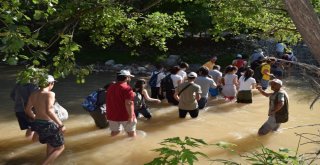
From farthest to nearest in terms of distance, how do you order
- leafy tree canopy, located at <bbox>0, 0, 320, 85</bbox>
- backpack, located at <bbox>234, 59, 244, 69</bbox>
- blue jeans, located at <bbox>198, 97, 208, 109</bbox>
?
backpack, located at <bbox>234, 59, 244, 69</bbox>, blue jeans, located at <bbox>198, 97, 208, 109</bbox>, leafy tree canopy, located at <bbox>0, 0, 320, 85</bbox>

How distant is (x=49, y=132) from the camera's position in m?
6.97

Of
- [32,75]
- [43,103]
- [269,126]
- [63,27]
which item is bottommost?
[269,126]

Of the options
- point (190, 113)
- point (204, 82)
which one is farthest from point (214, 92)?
point (190, 113)

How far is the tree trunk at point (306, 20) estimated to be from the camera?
3.03m

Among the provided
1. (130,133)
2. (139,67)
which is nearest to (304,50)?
(139,67)

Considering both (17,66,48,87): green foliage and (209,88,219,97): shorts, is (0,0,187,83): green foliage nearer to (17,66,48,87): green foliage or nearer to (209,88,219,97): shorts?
(17,66,48,87): green foliage

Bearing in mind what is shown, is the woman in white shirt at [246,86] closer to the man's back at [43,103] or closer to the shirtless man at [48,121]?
the shirtless man at [48,121]

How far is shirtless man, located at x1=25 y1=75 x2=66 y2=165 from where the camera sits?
6789 millimetres

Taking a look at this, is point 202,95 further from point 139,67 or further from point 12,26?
point 139,67

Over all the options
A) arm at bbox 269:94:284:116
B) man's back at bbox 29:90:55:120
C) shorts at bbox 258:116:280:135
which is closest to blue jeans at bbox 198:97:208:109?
shorts at bbox 258:116:280:135

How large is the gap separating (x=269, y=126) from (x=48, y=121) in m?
4.98

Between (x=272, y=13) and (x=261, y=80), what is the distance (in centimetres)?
A: 267

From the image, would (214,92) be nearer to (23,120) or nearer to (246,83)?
(246,83)

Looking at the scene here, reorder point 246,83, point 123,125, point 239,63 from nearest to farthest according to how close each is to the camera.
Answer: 1. point 123,125
2. point 246,83
3. point 239,63
